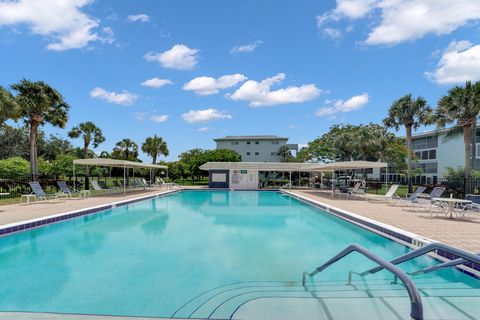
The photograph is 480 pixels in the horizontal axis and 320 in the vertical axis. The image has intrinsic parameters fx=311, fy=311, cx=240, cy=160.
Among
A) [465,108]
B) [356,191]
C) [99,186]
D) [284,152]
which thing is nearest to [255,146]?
[284,152]

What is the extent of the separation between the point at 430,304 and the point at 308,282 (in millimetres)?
1794

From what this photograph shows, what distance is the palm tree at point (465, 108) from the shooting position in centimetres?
1577

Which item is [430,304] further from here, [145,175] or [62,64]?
[145,175]

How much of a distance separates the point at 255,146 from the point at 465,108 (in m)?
43.6

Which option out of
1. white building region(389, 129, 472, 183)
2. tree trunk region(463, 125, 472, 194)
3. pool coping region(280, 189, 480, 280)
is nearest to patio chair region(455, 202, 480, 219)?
pool coping region(280, 189, 480, 280)

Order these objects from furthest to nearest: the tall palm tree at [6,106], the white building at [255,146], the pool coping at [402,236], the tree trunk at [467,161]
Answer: the white building at [255,146] < the tree trunk at [467,161] < the tall palm tree at [6,106] < the pool coping at [402,236]

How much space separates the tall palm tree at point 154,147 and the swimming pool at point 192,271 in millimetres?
29818

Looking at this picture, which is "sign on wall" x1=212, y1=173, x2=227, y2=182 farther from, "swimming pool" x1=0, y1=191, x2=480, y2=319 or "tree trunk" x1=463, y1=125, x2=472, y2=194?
"swimming pool" x1=0, y1=191, x2=480, y2=319

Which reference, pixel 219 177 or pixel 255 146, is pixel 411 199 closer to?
pixel 219 177

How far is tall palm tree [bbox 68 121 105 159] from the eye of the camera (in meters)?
28.5

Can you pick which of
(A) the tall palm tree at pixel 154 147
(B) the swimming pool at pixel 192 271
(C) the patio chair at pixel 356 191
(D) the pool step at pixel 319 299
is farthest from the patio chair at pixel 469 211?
(A) the tall palm tree at pixel 154 147

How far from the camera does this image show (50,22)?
12492 mm

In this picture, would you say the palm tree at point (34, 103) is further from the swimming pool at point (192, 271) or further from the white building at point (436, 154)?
the white building at point (436, 154)

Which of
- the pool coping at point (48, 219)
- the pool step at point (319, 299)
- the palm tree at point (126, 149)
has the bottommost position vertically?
the pool step at point (319, 299)
